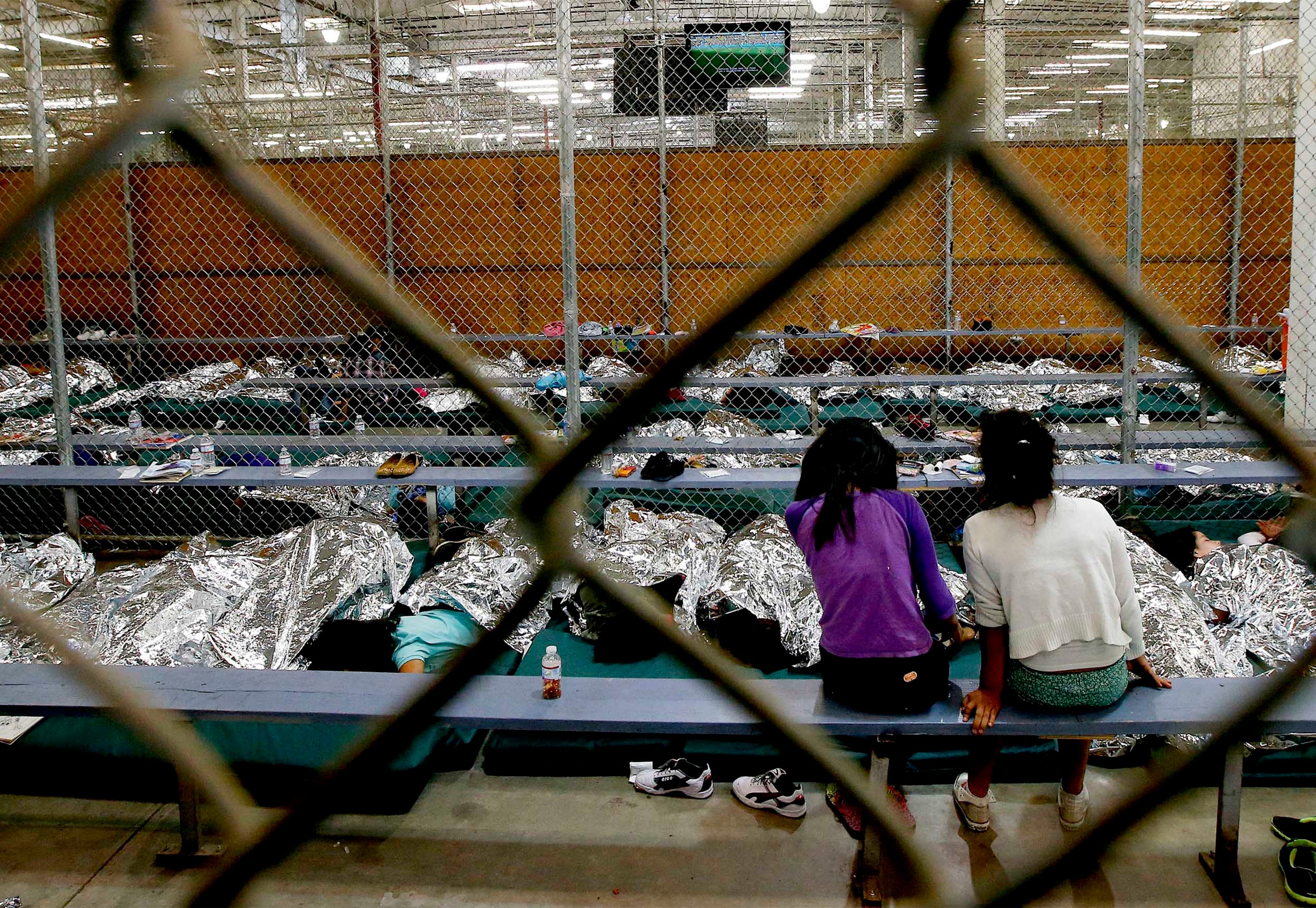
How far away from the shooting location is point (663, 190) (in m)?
8.66

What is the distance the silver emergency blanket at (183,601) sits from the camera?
3.21 meters

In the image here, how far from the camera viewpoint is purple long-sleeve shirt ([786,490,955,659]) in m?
2.38

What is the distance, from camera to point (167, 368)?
9.21 meters

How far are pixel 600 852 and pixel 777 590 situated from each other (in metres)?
1.31

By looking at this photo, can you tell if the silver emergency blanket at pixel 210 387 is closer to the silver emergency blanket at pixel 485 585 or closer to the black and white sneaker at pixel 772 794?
the silver emergency blanket at pixel 485 585

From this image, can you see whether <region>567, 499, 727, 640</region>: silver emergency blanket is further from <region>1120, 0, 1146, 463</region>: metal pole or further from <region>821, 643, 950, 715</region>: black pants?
<region>1120, 0, 1146, 463</region>: metal pole

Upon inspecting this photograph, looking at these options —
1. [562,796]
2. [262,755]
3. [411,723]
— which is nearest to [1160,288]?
[562,796]

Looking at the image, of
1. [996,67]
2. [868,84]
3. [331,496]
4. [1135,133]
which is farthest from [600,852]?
[996,67]

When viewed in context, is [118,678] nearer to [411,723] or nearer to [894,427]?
[411,723]

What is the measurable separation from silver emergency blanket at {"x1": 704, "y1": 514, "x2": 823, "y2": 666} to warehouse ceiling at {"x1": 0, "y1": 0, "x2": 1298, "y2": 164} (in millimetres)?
5485

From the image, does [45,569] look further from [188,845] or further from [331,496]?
[188,845]

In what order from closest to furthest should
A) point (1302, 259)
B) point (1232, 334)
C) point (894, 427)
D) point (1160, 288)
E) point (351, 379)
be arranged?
point (1302, 259), point (894, 427), point (351, 379), point (1232, 334), point (1160, 288)

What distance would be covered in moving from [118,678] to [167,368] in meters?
9.90

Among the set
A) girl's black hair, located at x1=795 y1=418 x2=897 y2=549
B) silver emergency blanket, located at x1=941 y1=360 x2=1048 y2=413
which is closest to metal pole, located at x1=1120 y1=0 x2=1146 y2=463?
girl's black hair, located at x1=795 y1=418 x2=897 y2=549
